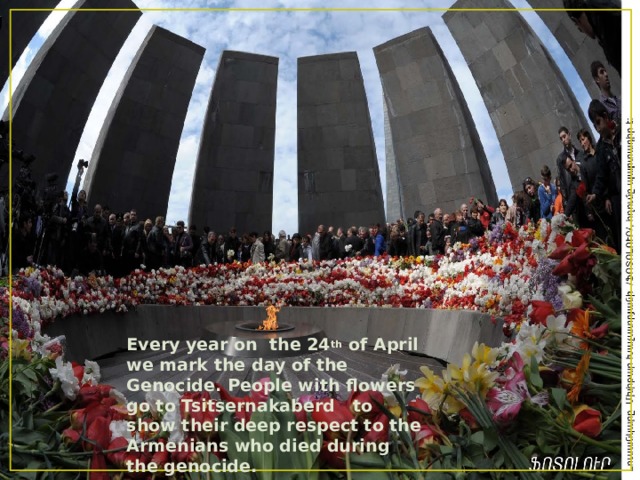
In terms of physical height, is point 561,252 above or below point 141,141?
below

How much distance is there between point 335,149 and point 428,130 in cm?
237

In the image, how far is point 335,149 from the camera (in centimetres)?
1223

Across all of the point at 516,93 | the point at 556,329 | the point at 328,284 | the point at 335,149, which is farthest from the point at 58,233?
the point at 335,149

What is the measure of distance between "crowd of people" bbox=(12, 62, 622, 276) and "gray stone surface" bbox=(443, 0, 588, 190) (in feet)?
2.14

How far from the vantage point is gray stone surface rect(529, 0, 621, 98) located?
62.3 inches

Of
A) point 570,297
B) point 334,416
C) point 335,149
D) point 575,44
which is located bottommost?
point 334,416

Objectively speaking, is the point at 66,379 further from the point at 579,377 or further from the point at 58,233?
the point at 58,233

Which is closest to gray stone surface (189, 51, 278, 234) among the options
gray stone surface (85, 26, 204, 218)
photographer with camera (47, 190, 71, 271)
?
gray stone surface (85, 26, 204, 218)

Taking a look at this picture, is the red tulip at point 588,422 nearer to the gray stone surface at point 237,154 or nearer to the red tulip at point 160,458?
the red tulip at point 160,458

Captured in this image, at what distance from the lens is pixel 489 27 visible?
7.61m

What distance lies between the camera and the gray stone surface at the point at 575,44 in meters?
1.58

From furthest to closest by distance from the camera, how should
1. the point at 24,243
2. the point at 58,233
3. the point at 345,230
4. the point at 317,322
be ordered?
the point at 345,230 < the point at 317,322 < the point at 24,243 < the point at 58,233

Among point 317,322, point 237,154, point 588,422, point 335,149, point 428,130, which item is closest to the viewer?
point 588,422

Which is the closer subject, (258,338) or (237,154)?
(258,338)
